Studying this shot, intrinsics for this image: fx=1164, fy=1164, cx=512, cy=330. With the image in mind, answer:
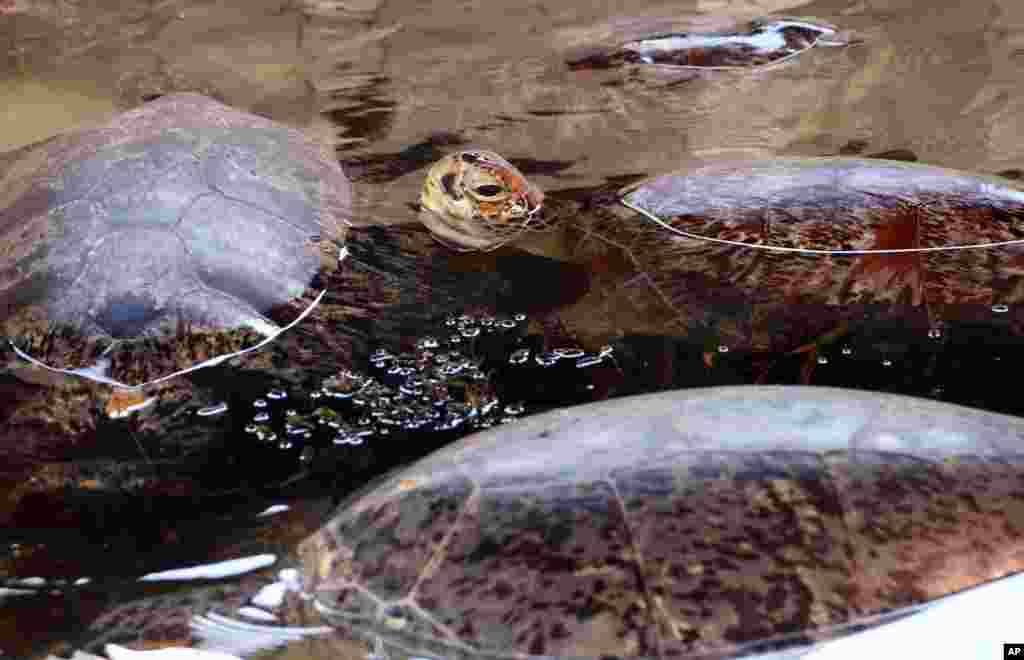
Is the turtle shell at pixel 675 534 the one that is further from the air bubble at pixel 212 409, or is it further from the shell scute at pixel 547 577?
the air bubble at pixel 212 409

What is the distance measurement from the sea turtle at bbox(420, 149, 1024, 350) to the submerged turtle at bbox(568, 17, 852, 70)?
4.32 feet

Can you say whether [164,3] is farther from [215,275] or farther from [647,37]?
[215,275]

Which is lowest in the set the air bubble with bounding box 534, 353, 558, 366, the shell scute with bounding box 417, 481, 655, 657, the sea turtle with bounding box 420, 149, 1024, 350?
the air bubble with bounding box 534, 353, 558, 366

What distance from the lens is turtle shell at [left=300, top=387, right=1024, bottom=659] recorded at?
1.83 m

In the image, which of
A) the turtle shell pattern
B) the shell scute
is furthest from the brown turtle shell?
the shell scute

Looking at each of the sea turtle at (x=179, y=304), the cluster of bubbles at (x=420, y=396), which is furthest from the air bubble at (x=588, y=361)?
the sea turtle at (x=179, y=304)

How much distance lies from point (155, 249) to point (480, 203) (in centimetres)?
98

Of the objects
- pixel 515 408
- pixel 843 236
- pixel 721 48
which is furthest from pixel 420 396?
pixel 721 48

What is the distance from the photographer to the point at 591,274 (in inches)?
125

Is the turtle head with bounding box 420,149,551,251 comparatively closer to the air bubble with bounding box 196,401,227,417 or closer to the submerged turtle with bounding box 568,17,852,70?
the air bubble with bounding box 196,401,227,417

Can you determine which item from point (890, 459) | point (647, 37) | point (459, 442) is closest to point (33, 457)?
point (459, 442)

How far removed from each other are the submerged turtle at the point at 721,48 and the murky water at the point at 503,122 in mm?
91

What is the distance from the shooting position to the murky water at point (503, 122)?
234cm

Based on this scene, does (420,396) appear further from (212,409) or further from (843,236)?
(843,236)
